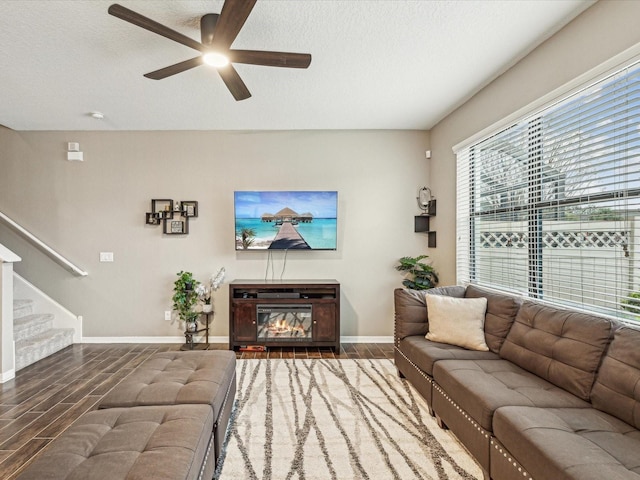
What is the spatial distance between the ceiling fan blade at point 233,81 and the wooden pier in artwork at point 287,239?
1836mm

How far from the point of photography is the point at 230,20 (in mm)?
1851

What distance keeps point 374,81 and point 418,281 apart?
232 centimetres

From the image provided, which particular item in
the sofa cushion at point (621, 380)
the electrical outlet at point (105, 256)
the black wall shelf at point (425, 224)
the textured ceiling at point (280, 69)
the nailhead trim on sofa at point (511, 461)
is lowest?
the nailhead trim on sofa at point (511, 461)

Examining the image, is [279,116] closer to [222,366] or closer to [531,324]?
[222,366]

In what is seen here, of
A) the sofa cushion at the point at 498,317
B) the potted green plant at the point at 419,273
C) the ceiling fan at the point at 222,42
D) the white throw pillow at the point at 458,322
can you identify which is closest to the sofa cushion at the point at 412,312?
the white throw pillow at the point at 458,322

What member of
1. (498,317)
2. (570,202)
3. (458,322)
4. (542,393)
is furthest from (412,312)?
(570,202)

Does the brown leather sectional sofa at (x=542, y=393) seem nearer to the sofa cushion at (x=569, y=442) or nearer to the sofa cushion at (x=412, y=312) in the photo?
the sofa cushion at (x=569, y=442)

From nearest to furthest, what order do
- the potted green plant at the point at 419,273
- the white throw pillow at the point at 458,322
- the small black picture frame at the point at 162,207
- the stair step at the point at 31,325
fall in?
1. the white throw pillow at the point at 458,322
2. the stair step at the point at 31,325
3. the potted green plant at the point at 419,273
4. the small black picture frame at the point at 162,207

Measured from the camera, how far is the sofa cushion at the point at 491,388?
1803 mm

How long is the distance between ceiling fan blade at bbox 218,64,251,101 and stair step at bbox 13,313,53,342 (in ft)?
11.9

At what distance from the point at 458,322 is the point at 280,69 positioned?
8.44 feet

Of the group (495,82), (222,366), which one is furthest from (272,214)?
(495,82)

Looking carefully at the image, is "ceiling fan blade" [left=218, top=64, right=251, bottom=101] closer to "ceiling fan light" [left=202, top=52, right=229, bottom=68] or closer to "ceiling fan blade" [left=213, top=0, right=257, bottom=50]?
"ceiling fan light" [left=202, top=52, right=229, bottom=68]

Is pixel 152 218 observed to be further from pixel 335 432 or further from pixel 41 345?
pixel 335 432
